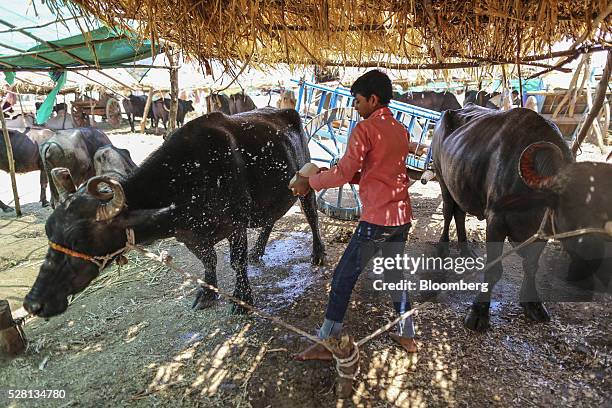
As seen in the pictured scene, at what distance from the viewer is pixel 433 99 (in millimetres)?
18312

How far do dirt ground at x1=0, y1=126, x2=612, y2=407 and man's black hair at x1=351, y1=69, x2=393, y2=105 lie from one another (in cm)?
187

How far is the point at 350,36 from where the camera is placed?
3844 millimetres

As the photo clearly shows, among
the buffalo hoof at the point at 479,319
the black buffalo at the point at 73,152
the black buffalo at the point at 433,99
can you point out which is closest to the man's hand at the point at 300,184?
the buffalo hoof at the point at 479,319

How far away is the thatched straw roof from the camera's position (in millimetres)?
2545

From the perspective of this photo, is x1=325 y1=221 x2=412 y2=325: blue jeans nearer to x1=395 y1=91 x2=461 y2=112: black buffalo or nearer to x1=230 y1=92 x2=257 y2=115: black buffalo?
x1=395 y1=91 x2=461 y2=112: black buffalo

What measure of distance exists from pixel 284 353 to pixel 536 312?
84.8 inches

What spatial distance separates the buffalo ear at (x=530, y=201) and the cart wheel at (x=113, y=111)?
21.0m

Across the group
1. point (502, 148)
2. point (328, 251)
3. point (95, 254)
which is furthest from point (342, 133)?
point (95, 254)

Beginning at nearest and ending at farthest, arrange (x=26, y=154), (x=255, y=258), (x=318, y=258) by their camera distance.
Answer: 1. (x=318, y=258)
2. (x=255, y=258)
3. (x=26, y=154)

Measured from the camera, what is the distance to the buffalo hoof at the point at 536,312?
3.17 m

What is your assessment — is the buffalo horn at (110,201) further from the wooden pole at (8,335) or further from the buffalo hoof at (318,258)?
the buffalo hoof at (318,258)

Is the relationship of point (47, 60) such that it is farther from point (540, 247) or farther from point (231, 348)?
point (540, 247)

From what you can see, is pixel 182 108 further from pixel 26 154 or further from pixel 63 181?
pixel 63 181

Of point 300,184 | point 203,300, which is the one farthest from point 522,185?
point 203,300
